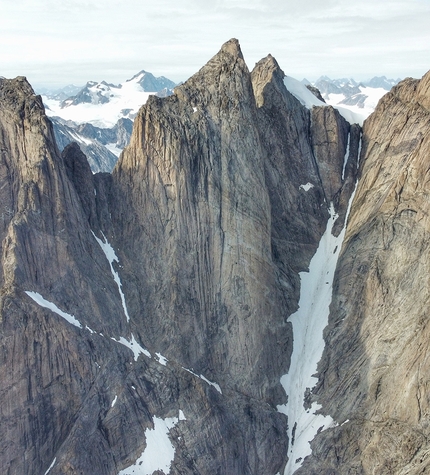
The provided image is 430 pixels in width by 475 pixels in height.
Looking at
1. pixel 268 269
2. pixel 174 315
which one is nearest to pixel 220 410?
pixel 174 315

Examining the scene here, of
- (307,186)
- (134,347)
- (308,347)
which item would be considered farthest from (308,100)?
(134,347)

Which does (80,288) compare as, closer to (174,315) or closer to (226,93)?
(174,315)

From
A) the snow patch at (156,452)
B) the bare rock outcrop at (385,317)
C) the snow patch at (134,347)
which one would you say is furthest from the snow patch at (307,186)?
the snow patch at (156,452)

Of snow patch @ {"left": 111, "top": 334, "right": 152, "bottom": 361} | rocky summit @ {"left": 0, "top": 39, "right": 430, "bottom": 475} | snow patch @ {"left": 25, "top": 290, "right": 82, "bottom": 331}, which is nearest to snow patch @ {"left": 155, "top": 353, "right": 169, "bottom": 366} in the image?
rocky summit @ {"left": 0, "top": 39, "right": 430, "bottom": 475}

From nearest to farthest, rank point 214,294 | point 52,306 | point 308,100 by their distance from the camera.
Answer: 1. point 52,306
2. point 214,294
3. point 308,100

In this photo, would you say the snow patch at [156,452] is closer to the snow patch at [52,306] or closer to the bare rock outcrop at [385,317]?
the snow patch at [52,306]

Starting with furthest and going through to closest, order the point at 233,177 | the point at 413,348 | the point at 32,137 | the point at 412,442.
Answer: the point at 233,177
the point at 32,137
the point at 413,348
the point at 412,442

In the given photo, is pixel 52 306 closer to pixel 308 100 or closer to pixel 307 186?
pixel 307 186

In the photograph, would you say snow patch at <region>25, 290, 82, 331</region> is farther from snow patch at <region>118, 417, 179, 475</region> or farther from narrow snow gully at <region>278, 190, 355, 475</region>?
narrow snow gully at <region>278, 190, 355, 475</region>
